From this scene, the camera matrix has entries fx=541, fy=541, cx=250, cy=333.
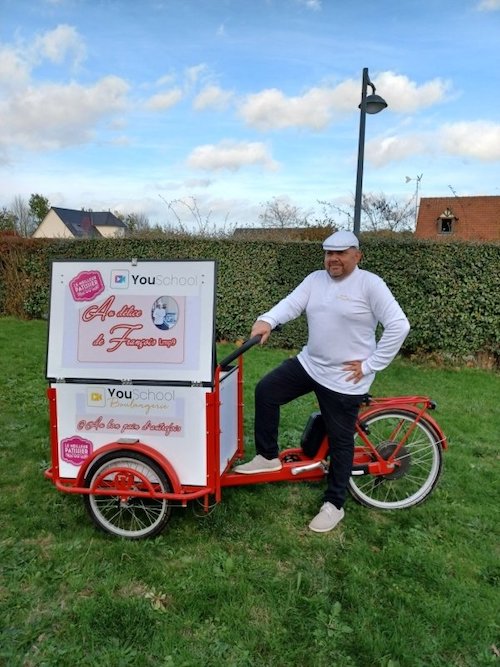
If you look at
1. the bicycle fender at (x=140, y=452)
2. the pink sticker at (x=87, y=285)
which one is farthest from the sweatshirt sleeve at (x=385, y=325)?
the pink sticker at (x=87, y=285)

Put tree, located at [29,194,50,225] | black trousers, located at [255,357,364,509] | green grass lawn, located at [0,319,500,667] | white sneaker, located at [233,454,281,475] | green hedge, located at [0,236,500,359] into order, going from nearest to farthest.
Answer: green grass lawn, located at [0,319,500,667] < black trousers, located at [255,357,364,509] < white sneaker, located at [233,454,281,475] < green hedge, located at [0,236,500,359] < tree, located at [29,194,50,225]

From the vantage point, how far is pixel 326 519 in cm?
318

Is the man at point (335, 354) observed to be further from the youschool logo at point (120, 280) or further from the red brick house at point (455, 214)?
the red brick house at point (455, 214)

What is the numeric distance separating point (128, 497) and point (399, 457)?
1.71 metres

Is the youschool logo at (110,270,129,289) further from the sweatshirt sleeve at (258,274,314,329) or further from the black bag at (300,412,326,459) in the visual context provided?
the black bag at (300,412,326,459)

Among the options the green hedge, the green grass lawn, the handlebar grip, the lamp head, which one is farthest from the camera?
the lamp head

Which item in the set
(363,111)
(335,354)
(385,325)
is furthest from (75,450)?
(363,111)

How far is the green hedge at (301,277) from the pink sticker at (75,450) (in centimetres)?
592

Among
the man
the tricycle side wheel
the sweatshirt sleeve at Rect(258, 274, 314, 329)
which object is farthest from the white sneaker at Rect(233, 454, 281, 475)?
the sweatshirt sleeve at Rect(258, 274, 314, 329)

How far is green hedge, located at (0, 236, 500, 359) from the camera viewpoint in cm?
769

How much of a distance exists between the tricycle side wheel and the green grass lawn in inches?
3.7

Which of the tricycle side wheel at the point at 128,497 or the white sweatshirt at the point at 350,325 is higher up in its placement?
the white sweatshirt at the point at 350,325

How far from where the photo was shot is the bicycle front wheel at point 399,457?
3438 millimetres

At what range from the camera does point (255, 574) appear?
275cm
